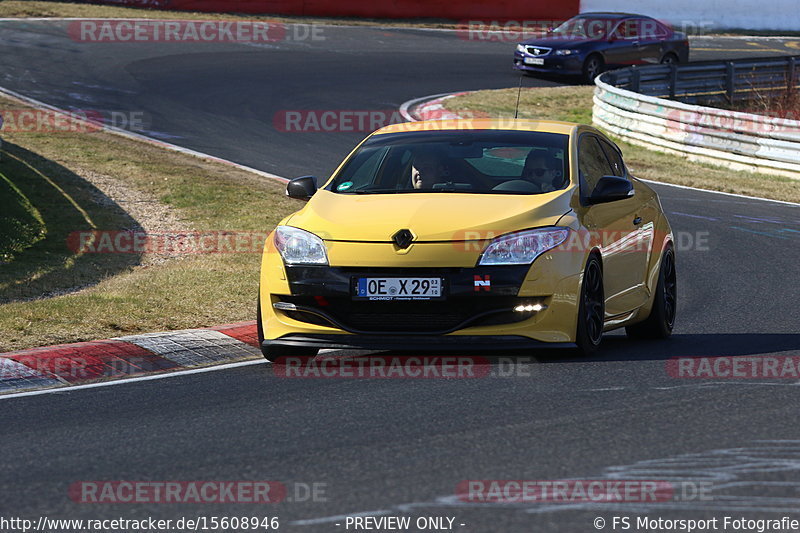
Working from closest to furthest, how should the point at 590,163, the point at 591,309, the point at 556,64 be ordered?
1. the point at 591,309
2. the point at 590,163
3. the point at 556,64

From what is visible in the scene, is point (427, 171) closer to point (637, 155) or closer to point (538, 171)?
point (538, 171)

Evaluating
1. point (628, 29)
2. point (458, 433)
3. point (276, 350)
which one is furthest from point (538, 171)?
point (628, 29)

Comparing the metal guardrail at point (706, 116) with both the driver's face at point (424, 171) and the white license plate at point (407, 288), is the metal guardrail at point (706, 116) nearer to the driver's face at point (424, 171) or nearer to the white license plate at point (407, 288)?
the driver's face at point (424, 171)

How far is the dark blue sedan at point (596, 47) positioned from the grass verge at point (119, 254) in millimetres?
13141

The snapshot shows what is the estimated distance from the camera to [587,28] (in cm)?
3372

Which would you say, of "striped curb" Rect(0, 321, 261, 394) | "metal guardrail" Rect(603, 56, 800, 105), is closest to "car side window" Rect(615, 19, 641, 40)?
"metal guardrail" Rect(603, 56, 800, 105)

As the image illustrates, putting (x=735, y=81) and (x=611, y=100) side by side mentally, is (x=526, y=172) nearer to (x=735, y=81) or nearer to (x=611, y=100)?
A: (x=611, y=100)

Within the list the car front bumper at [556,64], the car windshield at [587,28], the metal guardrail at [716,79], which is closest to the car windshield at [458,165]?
the metal guardrail at [716,79]

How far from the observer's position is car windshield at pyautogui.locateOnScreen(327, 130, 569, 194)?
9.20 meters

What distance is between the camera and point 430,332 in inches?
323

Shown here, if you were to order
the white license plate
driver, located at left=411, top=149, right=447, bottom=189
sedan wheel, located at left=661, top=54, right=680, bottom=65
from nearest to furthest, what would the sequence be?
the white license plate
driver, located at left=411, top=149, right=447, bottom=189
sedan wheel, located at left=661, top=54, right=680, bottom=65

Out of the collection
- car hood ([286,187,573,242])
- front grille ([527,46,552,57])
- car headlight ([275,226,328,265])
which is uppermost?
car hood ([286,187,573,242])

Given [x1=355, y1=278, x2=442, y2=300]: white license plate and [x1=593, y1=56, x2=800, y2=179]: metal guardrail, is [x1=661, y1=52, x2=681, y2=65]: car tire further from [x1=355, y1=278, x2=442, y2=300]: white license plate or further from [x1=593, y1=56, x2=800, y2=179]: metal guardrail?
[x1=355, y1=278, x2=442, y2=300]: white license plate

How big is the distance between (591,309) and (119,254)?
752 centimetres
